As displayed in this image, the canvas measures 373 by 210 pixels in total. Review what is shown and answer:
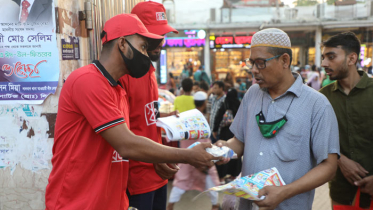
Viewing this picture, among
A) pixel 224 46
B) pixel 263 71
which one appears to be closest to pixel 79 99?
pixel 263 71

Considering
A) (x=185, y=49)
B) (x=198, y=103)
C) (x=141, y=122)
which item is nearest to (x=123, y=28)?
A: (x=141, y=122)

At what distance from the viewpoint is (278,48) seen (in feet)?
6.99

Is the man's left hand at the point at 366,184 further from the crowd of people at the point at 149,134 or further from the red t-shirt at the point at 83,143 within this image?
the red t-shirt at the point at 83,143

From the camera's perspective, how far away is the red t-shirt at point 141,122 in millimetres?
2613

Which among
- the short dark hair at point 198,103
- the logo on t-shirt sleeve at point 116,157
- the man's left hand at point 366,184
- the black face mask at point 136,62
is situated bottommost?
the man's left hand at point 366,184

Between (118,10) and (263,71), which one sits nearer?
(263,71)

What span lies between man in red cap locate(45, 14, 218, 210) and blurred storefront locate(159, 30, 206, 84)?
697 inches

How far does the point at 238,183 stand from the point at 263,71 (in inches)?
30.1

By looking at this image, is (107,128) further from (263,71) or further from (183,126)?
(263,71)

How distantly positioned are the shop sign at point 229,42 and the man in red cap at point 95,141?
18.8 m

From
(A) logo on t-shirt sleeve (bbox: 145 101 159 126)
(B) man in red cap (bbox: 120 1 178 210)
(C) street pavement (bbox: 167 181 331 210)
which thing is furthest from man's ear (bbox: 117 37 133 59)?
(C) street pavement (bbox: 167 181 331 210)

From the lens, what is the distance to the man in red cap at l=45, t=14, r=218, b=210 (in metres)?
1.82

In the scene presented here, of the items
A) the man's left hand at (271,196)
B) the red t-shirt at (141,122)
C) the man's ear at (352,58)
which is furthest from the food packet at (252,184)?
the man's ear at (352,58)

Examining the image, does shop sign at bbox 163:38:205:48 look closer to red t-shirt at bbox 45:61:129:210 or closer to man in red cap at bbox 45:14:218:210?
man in red cap at bbox 45:14:218:210
